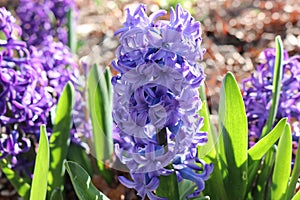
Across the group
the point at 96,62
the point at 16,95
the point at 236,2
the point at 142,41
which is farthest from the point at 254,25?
the point at 142,41

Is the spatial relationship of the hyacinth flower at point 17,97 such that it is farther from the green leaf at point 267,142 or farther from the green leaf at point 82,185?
the green leaf at point 267,142

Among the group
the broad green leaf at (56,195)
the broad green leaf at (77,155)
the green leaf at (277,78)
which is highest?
the green leaf at (277,78)

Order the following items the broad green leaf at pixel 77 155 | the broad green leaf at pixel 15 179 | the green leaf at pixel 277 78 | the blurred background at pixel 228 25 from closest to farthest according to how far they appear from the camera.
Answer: the green leaf at pixel 277 78, the broad green leaf at pixel 15 179, the broad green leaf at pixel 77 155, the blurred background at pixel 228 25

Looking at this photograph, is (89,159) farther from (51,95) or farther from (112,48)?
(112,48)

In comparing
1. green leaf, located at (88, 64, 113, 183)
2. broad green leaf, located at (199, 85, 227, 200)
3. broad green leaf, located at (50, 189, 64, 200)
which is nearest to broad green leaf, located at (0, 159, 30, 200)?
broad green leaf, located at (50, 189, 64, 200)

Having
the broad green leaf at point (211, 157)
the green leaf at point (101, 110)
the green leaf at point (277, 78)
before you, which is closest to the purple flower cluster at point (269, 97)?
the green leaf at point (277, 78)

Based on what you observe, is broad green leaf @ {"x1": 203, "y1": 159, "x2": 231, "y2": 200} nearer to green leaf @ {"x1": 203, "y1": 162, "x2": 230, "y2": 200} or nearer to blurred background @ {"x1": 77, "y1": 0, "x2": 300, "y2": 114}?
green leaf @ {"x1": 203, "y1": 162, "x2": 230, "y2": 200}
